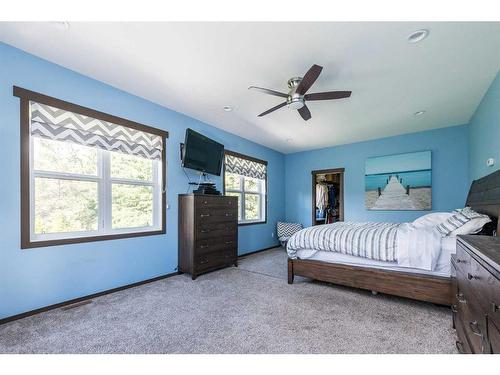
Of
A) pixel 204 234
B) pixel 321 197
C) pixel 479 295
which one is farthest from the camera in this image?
pixel 321 197

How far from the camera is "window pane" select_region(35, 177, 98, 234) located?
7.82 ft

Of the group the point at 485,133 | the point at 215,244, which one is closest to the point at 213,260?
the point at 215,244

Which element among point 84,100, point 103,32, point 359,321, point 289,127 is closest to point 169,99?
point 84,100

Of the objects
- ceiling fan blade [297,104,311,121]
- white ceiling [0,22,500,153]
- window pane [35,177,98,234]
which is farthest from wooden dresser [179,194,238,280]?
ceiling fan blade [297,104,311,121]

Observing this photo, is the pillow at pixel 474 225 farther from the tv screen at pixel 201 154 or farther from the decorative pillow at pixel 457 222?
the tv screen at pixel 201 154

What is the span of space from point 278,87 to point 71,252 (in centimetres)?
292

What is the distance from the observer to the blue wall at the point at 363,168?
163 inches

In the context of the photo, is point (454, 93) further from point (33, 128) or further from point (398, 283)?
point (33, 128)

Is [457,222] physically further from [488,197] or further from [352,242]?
[352,242]

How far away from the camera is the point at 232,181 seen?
4.81 metres

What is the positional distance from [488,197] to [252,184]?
3.80m

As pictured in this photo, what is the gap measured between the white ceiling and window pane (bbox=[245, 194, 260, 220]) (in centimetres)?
220

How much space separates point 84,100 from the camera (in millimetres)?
2619

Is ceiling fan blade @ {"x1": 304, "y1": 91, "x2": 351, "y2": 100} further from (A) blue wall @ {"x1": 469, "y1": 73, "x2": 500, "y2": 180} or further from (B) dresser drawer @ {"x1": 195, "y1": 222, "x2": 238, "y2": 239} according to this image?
(B) dresser drawer @ {"x1": 195, "y1": 222, "x2": 238, "y2": 239}
